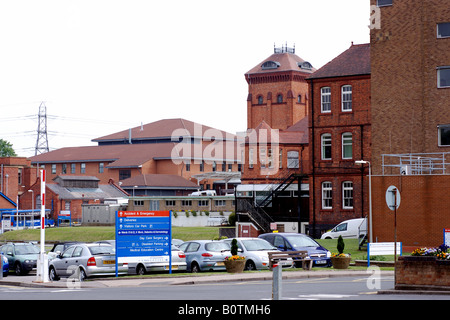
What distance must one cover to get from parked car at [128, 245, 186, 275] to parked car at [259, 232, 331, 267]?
4.68 m

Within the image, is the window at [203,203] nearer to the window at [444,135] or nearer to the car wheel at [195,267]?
the window at [444,135]

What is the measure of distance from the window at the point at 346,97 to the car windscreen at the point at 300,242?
27778 millimetres

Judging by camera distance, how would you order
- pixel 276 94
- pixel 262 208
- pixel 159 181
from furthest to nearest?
1. pixel 159 181
2. pixel 276 94
3. pixel 262 208

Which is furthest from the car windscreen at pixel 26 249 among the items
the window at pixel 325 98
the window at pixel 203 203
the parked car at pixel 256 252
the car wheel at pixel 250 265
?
the window at pixel 203 203

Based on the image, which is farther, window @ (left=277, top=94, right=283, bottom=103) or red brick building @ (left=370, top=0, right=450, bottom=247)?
window @ (left=277, top=94, right=283, bottom=103)

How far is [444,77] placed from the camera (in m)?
48.7

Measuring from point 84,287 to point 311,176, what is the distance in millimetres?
37329

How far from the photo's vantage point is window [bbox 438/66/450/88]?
4850 centimetres

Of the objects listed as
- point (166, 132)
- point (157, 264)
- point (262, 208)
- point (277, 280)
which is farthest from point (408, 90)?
point (166, 132)

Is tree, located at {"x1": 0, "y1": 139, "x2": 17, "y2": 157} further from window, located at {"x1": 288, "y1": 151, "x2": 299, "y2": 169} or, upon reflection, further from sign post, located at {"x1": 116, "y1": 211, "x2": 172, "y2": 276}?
sign post, located at {"x1": 116, "y1": 211, "x2": 172, "y2": 276}

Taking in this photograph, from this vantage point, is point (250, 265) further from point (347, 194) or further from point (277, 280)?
point (347, 194)

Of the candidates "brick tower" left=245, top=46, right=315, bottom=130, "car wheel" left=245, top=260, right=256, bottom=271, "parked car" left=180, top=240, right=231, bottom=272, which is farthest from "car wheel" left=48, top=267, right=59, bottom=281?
"brick tower" left=245, top=46, right=315, bottom=130

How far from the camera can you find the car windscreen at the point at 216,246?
31.6 meters

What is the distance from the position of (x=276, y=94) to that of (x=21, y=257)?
3008 inches
